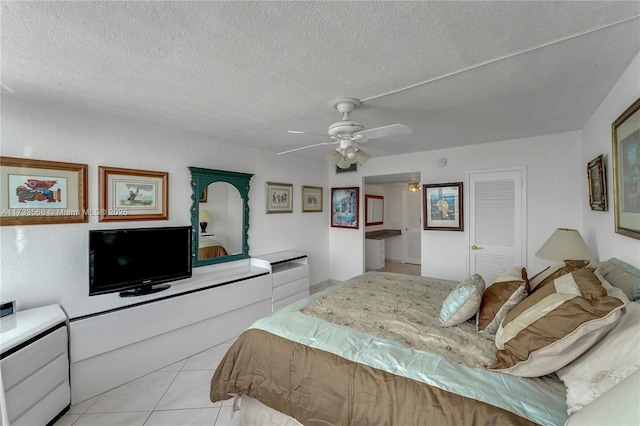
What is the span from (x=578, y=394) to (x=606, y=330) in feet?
0.95

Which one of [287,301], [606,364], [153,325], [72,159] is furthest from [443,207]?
[72,159]

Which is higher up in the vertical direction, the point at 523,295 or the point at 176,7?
the point at 176,7

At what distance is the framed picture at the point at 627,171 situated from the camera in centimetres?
155

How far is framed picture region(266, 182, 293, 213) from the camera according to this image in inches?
164

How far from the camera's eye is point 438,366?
4.40 feet

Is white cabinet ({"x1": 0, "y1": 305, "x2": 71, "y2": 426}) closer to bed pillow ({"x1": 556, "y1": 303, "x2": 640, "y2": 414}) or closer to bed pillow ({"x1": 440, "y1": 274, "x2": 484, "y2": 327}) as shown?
bed pillow ({"x1": 440, "y1": 274, "x2": 484, "y2": 327})

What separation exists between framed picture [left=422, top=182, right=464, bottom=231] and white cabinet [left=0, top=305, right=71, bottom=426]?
4.32 m

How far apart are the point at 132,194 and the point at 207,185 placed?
2.71 ft

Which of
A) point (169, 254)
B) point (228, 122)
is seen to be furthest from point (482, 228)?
point (169, 254)

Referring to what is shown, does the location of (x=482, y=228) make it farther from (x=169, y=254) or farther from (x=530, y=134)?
(x=169, y=254)

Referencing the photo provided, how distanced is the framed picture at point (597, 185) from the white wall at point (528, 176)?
69 cm

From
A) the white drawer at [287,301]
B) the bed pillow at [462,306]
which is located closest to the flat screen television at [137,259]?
the white drawer at [287,301]

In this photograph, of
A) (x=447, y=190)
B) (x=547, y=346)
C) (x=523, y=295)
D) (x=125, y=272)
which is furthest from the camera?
(x=447, y=190)

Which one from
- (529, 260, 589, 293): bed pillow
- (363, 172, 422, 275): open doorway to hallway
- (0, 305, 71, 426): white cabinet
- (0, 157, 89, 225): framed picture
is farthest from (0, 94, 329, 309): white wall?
(363, 172, 422, 275): open doorway to hallway
